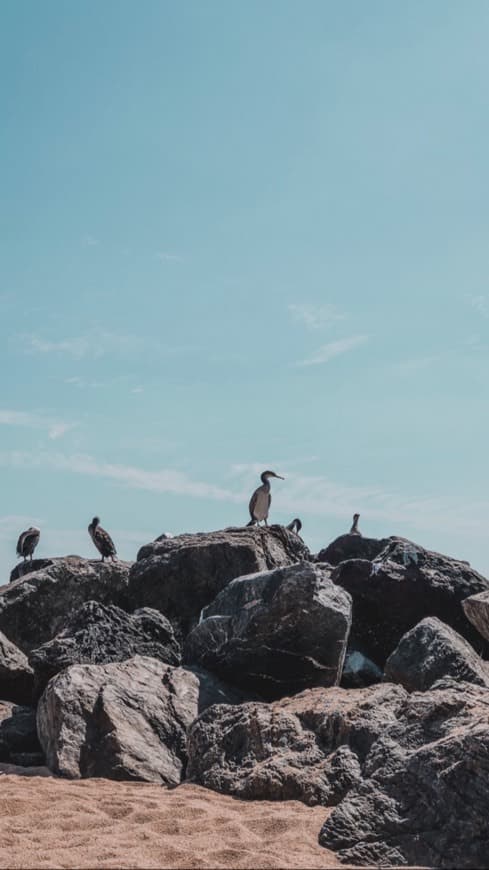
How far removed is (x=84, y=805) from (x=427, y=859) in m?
2.60

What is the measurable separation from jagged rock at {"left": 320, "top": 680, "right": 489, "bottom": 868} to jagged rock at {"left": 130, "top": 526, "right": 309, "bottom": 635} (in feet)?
21.0

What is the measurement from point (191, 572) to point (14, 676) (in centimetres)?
307

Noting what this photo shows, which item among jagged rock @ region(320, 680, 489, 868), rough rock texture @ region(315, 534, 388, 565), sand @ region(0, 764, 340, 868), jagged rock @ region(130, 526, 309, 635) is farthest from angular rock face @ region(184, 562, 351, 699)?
rough rock texture @ region(315, 534, 388, 565)

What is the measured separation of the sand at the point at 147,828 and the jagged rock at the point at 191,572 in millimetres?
5106

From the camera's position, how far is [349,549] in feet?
51.5

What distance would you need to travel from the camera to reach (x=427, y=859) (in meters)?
5.20

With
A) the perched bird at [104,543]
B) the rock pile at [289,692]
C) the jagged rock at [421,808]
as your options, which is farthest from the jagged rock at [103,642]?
the perched bird at [104,543]

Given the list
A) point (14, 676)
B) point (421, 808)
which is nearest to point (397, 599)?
point (14, 676)

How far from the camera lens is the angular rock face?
900 cm

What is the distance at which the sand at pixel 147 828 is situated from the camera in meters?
5.23

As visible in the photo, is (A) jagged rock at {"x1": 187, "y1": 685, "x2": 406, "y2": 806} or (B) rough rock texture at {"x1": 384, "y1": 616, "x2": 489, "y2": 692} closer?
(A) jagged rock at {"x1": 187, "y1": 685, "x2": 406, "y2": 806}

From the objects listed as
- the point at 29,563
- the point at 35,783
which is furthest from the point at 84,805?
the point at 29,563

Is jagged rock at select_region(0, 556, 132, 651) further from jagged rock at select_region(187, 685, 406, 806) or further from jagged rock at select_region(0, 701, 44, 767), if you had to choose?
jagged rock at select_region(187, 685, 406, 806)

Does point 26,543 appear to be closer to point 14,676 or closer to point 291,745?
point 14,676
